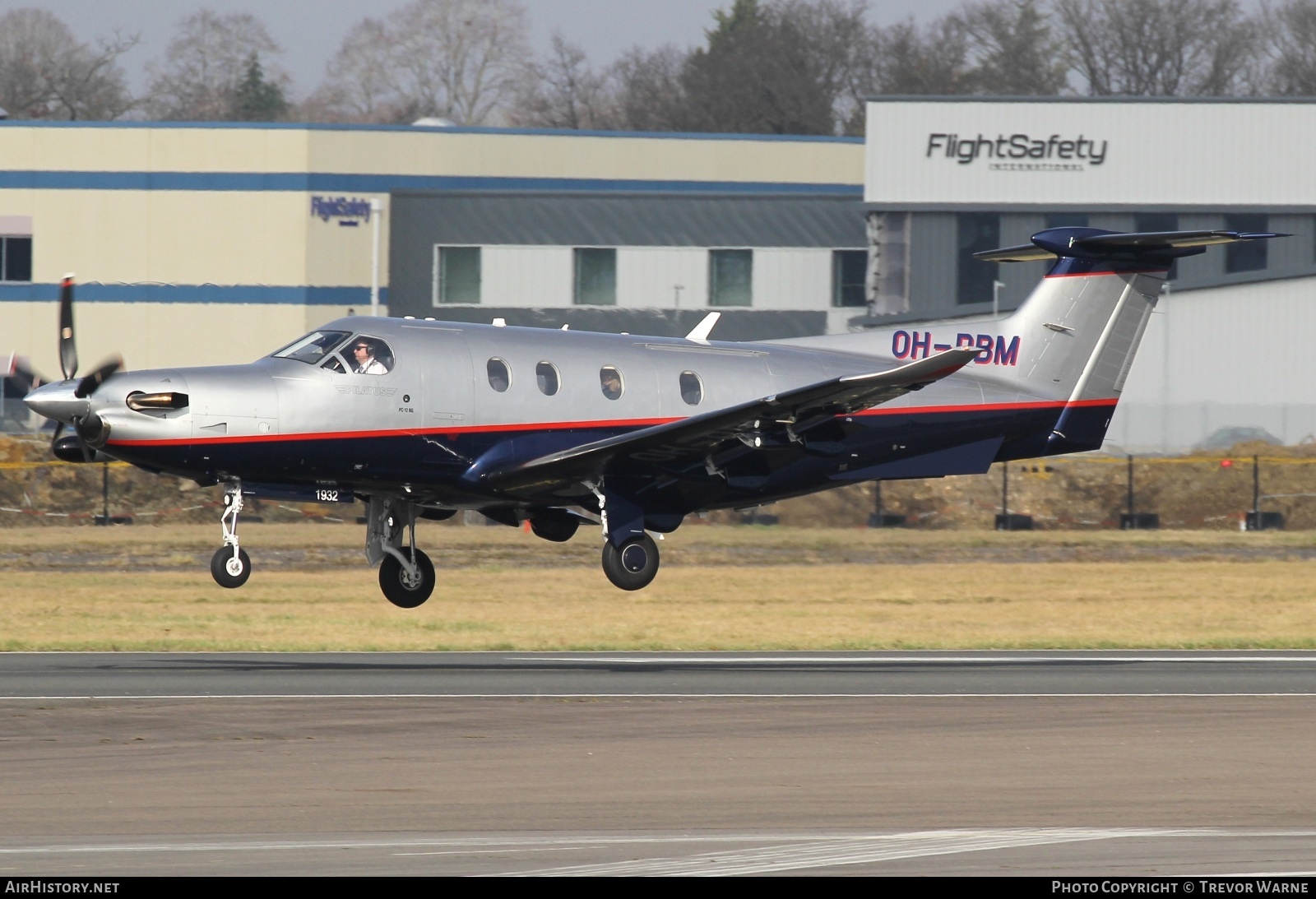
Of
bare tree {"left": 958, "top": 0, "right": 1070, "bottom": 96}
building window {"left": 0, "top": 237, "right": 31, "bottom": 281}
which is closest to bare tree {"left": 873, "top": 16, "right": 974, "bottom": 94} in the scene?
bare tree {"left": 958, "top": 0, "right": 1070, "bottom": 96}

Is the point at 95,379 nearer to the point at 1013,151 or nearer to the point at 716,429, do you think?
the point at 716,429

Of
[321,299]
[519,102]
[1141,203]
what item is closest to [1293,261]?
[1141,203]

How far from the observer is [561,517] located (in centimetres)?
2558

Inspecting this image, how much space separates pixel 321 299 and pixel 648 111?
5959 cm

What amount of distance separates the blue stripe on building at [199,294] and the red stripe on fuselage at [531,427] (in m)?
39.2

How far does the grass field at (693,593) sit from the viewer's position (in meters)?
28.8

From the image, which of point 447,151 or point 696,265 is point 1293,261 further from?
point 447,151

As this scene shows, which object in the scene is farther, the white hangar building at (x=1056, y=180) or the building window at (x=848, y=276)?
the building window at (x=848, y=276)

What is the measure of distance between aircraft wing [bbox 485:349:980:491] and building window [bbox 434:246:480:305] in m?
40.4

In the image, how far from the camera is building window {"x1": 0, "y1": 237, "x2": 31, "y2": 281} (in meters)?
62.1

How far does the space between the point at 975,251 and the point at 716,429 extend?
38.6 metres

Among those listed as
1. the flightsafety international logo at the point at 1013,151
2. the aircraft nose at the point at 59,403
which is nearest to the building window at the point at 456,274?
the flightsafety international logo at the point at 1013,151

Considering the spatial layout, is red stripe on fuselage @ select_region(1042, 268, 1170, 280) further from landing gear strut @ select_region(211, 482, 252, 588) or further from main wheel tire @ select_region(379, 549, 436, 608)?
landing gear strut @ select_region(211, 482, 252, 588)

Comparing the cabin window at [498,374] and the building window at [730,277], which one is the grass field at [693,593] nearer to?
the cabin window at [498,374]
